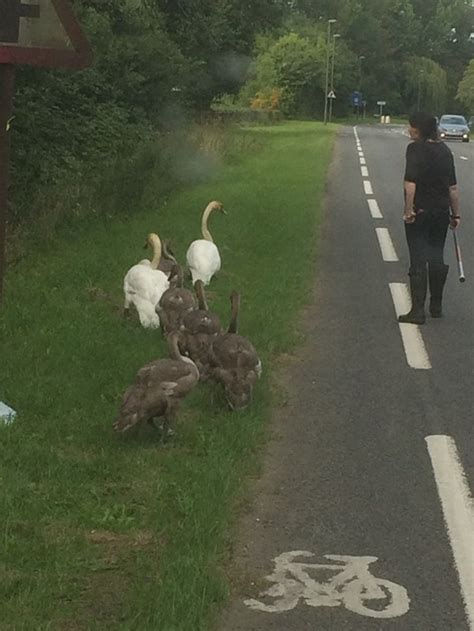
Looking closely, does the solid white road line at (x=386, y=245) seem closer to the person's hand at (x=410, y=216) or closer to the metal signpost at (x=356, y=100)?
the person's hand at (x=410, y=216)

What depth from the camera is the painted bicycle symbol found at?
4.60m

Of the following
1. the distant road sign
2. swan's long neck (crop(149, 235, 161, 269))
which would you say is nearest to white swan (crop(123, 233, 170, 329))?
swan's long neck (crop(149, 235, 161, 269))

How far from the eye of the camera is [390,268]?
13609 millimetres

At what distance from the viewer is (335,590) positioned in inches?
187

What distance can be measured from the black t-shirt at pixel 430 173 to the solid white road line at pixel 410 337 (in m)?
1.13

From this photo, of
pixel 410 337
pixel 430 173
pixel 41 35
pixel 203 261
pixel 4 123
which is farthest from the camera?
pixel 203 261

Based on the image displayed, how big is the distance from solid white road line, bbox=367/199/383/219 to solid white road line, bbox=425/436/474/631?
1292 centimetres

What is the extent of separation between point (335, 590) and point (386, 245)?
11313 mm

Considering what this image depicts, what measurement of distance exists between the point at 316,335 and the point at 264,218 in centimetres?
764

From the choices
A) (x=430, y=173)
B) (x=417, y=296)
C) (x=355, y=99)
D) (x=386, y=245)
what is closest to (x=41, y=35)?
(x=430, y=173)

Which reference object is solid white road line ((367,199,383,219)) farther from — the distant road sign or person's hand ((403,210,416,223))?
the distant road sign

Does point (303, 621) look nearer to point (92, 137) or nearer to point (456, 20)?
point (92, 137)

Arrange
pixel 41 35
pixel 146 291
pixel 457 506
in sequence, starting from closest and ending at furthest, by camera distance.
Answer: pixel 457 506 < pixel 41 35 < pixel 146 291

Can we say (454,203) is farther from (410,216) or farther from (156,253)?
(156,253)
